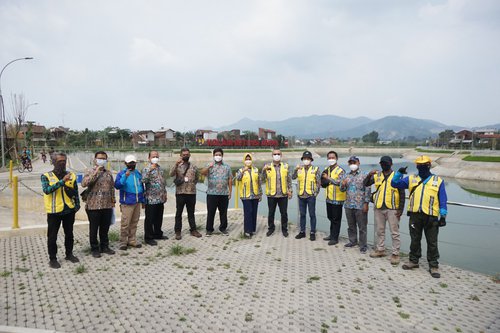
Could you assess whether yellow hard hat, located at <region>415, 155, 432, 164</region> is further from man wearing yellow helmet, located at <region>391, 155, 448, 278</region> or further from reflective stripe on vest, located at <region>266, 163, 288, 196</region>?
reflective stripe on vest, located at <region>266, 163, 288, 196</region>

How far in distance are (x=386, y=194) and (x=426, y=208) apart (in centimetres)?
66

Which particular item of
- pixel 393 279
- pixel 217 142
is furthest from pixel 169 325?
pixel 217 142

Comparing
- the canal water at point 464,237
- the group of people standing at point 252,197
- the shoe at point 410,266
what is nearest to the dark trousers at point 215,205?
the group of people standing at point 252,197

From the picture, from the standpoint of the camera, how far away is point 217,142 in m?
68.9

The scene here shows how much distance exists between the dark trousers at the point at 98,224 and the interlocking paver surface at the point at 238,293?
0.24m

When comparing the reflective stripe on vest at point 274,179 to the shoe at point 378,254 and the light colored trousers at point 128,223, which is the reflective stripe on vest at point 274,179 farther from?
the light colored trousers at point 128,223

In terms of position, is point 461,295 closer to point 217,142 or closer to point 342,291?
point 342,291

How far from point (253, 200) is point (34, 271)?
3.96 metres

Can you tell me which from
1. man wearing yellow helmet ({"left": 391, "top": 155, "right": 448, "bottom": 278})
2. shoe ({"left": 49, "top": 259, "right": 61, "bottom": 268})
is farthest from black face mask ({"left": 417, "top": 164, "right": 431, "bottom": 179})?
shoe ({"left": 49, "top": 259, "right": 61, "bottom": 268})

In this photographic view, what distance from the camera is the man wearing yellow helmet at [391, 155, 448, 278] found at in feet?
15.3

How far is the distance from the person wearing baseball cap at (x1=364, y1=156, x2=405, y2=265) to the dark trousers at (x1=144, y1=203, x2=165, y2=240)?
13.0ft

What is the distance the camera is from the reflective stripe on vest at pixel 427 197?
4672 millimetres

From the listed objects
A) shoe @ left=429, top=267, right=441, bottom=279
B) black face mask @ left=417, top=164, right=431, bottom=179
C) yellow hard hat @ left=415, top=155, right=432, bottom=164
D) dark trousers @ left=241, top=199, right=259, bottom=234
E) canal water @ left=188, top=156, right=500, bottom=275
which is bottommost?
canal water @ left=188, top=156, right=500, bottom=275

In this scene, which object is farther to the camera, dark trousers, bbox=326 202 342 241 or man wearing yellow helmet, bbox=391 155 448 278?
dark trousers, bbox=326 202 342 241
